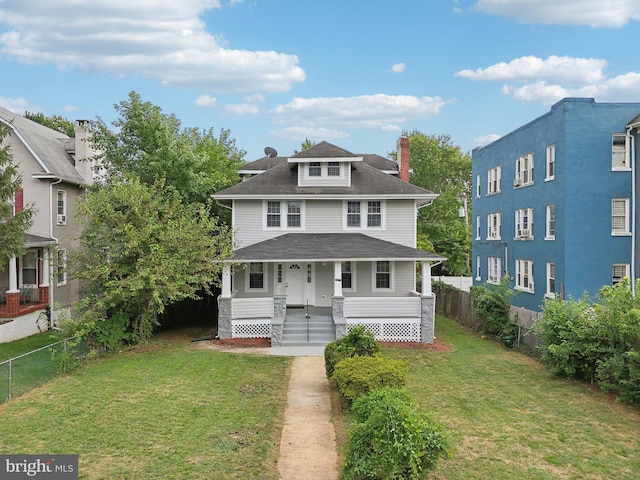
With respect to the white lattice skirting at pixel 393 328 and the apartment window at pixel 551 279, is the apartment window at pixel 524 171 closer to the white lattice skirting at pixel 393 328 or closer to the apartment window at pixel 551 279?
the apartment window at pixel 551 279

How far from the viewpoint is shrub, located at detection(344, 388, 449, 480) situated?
6.32 meters

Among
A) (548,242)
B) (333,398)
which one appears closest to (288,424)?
(333,398)

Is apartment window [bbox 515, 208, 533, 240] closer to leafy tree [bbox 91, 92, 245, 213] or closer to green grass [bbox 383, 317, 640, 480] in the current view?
green grass [bbox 383, 317, 640, 480]

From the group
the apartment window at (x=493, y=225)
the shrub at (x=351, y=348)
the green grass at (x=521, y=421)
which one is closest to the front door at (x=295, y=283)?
the green grass at (x=521, y=421)

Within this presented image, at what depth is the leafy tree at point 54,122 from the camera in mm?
45294

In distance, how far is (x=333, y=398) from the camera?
38.1ft

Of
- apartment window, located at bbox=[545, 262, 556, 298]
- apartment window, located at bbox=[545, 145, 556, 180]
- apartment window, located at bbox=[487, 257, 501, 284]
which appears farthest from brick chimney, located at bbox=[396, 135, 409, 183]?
apartment window, located at bbox=[545, 262, 556, 298]

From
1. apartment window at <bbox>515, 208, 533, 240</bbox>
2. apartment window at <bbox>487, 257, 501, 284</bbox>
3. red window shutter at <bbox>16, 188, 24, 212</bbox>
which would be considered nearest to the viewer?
red window shutter at <bbox>16, 188, 24, 212</bbox>

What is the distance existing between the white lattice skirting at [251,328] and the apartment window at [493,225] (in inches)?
631

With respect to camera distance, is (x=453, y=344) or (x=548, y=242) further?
(x=548, y=242)

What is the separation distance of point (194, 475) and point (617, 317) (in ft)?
32.6

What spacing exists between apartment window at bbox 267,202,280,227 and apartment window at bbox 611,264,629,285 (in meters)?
13.9

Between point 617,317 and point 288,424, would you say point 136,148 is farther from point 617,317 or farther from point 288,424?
point 617,317

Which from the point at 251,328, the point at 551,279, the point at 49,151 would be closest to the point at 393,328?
the point at 251,328
